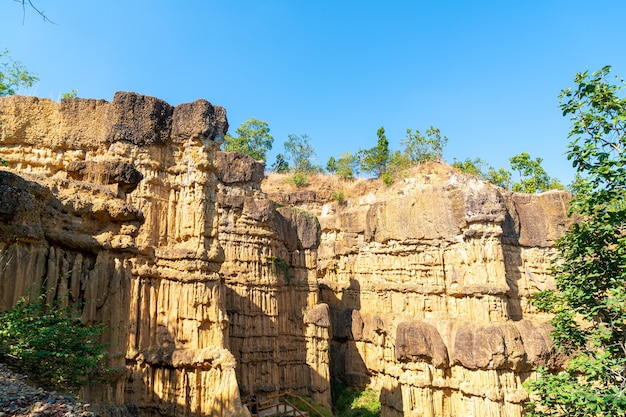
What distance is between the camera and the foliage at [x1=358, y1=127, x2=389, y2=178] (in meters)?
38.6

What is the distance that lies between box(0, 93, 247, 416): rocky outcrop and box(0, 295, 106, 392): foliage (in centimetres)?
131

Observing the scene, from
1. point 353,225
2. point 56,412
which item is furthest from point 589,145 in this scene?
point 353,225

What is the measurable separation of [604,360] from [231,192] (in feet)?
58.9

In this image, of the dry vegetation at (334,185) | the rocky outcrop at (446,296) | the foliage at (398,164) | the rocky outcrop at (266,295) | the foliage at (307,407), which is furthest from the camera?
the foliage at (398,164)

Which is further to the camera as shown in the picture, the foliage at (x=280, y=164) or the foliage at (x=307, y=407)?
the foliage at (x=280, y=164)

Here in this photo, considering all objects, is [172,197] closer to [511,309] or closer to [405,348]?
[405,348]

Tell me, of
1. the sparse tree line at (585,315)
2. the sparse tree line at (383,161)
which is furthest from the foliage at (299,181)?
the sparse tree line at (585,315)

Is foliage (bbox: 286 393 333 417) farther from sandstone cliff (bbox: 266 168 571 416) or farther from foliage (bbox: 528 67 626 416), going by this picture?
foliage (bbox: 528 67 626 416)

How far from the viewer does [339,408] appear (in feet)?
82.3

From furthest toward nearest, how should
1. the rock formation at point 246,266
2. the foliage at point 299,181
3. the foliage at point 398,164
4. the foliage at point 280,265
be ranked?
the foliage at point 299,181 → the foliage at point 398,164 → the foliage at point 280,265 → the rock formation at point 246,266

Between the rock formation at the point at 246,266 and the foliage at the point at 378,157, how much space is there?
489cm

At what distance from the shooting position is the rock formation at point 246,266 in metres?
8.76

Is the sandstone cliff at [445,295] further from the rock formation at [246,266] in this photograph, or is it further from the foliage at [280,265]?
the foliage at [280,265]

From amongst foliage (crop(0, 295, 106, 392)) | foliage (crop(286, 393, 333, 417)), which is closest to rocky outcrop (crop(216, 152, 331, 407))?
foliage (crop(286, 393, 333, 417))
